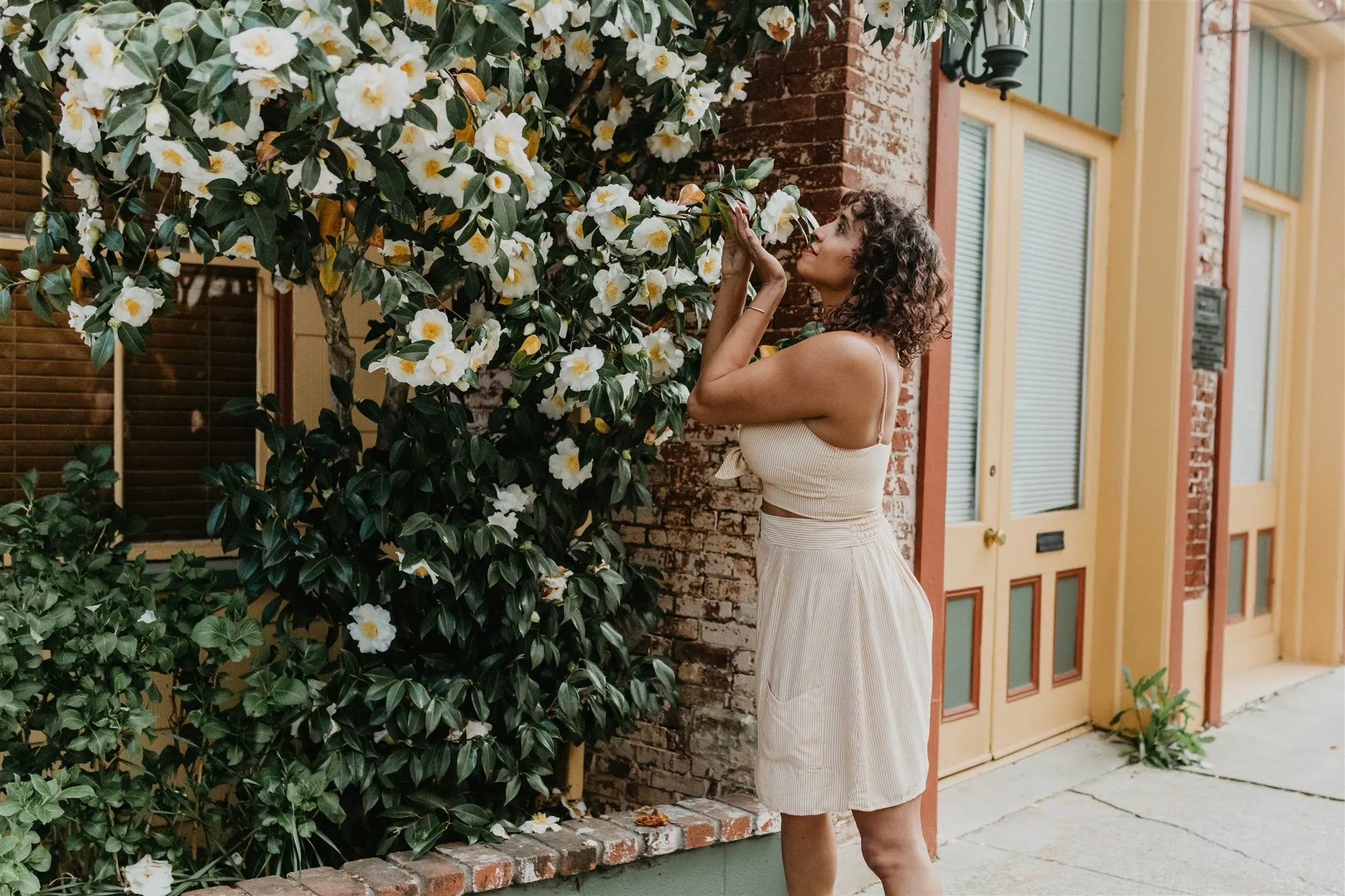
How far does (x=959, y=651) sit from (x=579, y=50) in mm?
2883

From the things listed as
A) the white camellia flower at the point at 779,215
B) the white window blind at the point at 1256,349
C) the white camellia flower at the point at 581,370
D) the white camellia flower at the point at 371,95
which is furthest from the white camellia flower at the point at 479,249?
the white window blind at the point at 1256,349

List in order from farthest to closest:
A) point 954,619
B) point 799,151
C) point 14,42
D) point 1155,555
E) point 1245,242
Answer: point 1245,242 → point 1155,555 → point 954,619 → point 799,151 → point 14,42

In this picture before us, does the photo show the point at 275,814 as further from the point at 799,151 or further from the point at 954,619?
the point at 954,619

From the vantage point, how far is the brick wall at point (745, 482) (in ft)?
11.9

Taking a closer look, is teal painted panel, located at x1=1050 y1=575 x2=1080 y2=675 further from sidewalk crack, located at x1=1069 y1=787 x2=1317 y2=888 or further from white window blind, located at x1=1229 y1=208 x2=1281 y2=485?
white window blind, located at x1=1229 y1=208 x2=1281 y2=485

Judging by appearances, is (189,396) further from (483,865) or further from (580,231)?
(483,865)

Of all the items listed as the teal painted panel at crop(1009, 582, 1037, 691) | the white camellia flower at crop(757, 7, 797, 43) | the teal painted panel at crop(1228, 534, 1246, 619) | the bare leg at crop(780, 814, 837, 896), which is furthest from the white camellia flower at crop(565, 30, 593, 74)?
the teal painted panel at crop(1228, 534, 1246, 619)

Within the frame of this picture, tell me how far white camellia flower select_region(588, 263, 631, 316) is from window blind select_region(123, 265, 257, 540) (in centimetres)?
137

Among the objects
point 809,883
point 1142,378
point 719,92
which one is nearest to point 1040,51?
point 1142,378

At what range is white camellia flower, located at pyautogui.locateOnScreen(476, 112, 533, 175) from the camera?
2.43 metres

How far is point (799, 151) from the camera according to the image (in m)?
3.67

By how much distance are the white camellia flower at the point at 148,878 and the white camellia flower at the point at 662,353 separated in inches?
65.3

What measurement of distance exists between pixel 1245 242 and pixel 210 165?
6.27 m

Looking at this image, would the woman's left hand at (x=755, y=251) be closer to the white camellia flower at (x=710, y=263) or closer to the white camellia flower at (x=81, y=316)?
the white camellia flower at (x=710, y=263)
